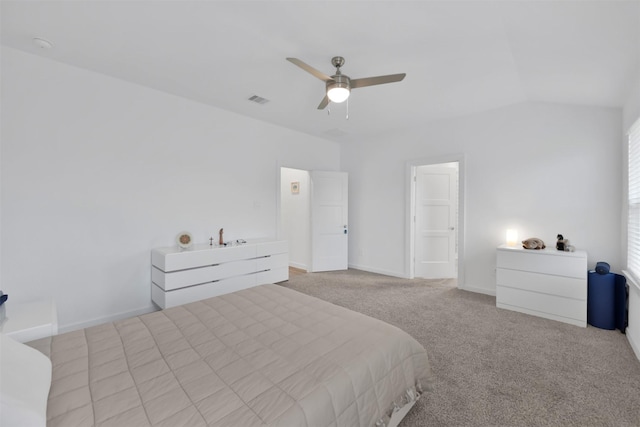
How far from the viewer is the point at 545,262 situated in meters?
3.14

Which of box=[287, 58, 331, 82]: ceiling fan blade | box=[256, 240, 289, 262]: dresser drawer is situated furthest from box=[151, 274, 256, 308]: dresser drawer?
box=[287, 58, 331, 82]: ceiling fan blade

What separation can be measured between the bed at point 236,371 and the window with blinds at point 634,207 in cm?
255

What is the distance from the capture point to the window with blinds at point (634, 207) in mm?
2549

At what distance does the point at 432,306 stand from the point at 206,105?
13.5 ft

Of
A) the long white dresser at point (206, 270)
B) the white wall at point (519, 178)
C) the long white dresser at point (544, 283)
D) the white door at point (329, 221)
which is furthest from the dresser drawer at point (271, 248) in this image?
the long white dresser at point (544, 283)

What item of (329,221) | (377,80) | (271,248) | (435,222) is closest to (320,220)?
(329,221)

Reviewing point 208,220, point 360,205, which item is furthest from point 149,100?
point 360,205

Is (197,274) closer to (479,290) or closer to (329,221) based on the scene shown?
(329,221)

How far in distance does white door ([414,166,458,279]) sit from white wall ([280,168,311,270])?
6.73 feet

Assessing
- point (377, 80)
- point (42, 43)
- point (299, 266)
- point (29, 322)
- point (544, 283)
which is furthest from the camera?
point (299, 266)

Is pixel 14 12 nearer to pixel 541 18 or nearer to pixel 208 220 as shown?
pixel 208 220

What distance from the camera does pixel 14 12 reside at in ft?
6.82

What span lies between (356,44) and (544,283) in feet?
10.8

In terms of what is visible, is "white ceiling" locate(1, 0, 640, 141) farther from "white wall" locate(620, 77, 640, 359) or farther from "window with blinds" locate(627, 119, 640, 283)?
"window with blinds" locate(627, 119, 640, 283)
